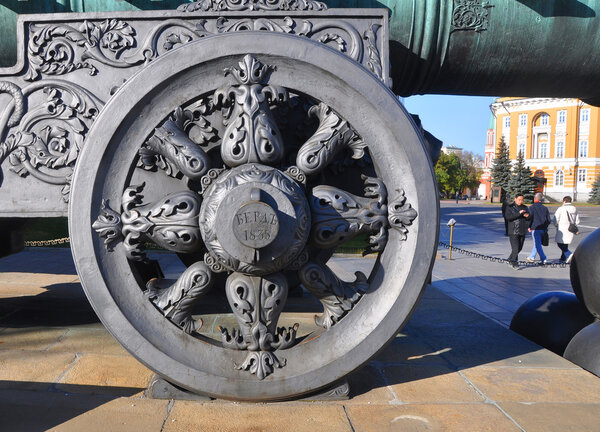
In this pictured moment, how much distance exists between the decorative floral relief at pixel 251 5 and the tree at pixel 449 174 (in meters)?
61.7

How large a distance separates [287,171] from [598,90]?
2132 millimetres

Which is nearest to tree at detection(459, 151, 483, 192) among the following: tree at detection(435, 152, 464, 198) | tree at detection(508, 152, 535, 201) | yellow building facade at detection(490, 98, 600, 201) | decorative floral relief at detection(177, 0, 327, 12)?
tree at detection(435, 152, 464, 198)

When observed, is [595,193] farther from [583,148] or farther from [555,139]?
[555,139]

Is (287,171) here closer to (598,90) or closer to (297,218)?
(297,218)

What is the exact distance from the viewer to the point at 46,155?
2.38m

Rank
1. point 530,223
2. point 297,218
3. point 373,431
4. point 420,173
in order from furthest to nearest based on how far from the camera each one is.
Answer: point 530,223, point 420,173, point 297,218, point 373,431

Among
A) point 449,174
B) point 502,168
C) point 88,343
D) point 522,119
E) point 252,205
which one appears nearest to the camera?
point 252,205

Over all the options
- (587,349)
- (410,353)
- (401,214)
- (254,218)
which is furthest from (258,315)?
(587,349)

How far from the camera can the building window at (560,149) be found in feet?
177

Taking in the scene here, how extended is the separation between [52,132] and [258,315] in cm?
131

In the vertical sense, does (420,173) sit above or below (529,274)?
above

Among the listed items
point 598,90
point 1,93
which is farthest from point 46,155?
point 598,90

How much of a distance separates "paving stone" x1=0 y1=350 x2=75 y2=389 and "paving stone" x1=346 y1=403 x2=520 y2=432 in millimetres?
1369

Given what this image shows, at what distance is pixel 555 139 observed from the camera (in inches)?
2149
